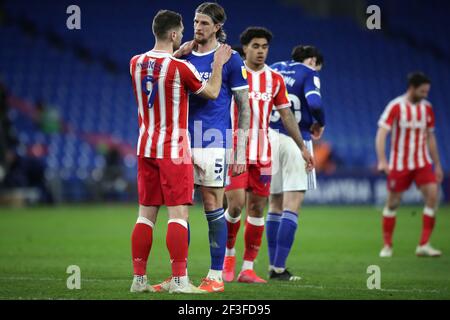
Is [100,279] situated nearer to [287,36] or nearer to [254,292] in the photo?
[254,292]

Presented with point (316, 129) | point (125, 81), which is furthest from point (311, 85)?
point (125, 81)

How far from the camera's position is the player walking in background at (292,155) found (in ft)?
28.3

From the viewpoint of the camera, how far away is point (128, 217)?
60.5 feet

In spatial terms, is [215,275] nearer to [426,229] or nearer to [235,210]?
[235,210]

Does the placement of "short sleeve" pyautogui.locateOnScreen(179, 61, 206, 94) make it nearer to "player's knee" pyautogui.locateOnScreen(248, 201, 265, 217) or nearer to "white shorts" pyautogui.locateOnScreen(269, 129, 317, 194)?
"player's knee" pyautogui.locateOnScreen(248, 201, 265, 217)

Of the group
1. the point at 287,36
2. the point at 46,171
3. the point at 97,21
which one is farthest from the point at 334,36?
the point at 46,171

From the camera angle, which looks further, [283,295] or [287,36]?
[287,36]

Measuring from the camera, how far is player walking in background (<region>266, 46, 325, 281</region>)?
864 cm

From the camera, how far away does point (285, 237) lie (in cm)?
858

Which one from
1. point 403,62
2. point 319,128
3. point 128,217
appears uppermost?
point 403,62

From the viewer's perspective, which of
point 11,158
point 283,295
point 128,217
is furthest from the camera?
point 11,158

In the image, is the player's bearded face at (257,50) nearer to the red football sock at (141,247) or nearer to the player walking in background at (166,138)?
the player walking in background at (166,138)

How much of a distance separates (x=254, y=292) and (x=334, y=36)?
81.1 feet

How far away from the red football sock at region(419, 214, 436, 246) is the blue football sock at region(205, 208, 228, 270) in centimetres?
482
